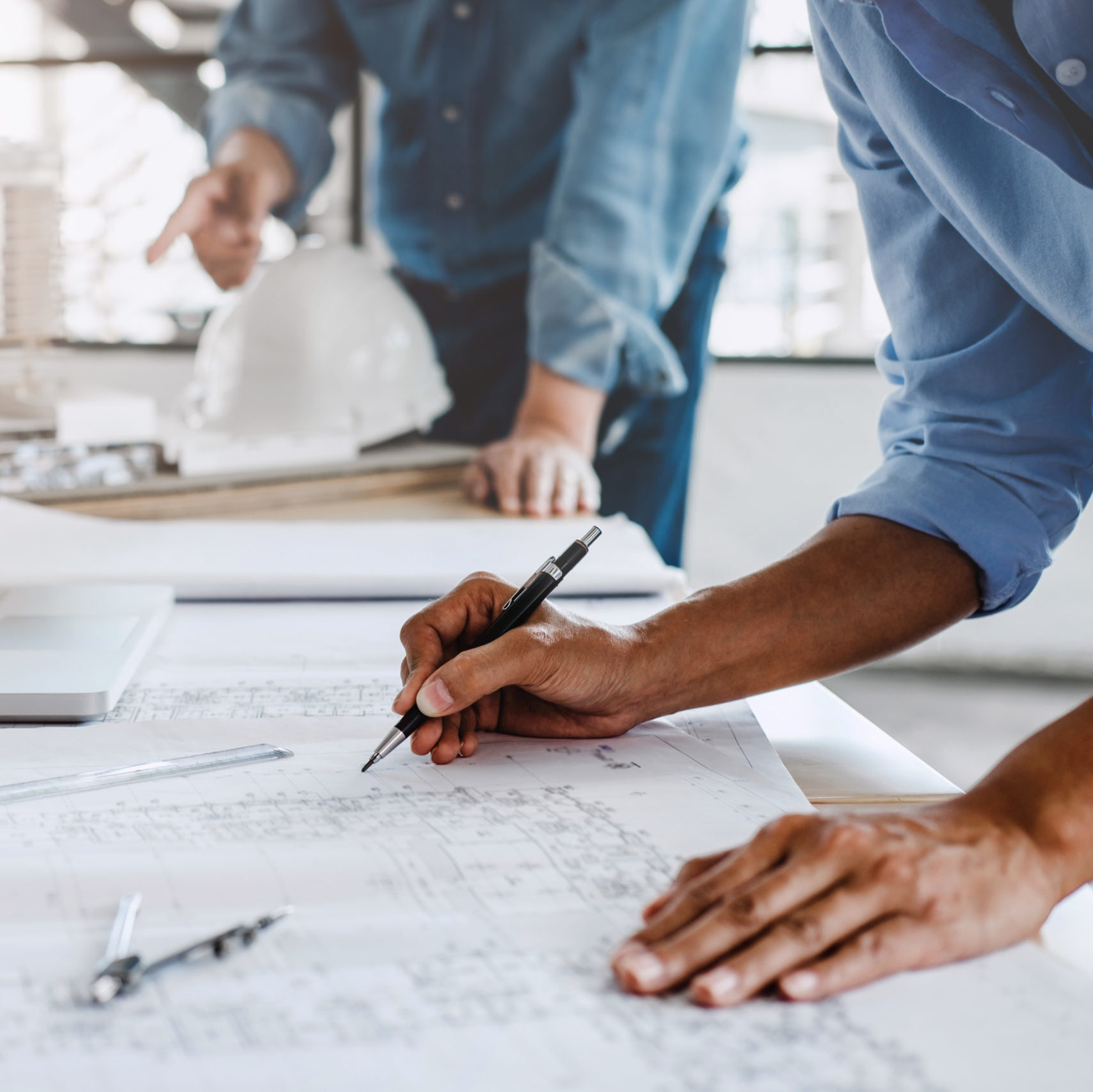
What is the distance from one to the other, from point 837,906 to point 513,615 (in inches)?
11.0

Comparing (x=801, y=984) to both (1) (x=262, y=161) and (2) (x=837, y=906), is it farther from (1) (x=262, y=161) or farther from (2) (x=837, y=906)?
(1) (x=262, y=161)

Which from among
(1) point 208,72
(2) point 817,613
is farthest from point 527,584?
(1) point 208,72

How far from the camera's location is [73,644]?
2.39ft

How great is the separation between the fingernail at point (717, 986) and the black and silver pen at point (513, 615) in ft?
0.83

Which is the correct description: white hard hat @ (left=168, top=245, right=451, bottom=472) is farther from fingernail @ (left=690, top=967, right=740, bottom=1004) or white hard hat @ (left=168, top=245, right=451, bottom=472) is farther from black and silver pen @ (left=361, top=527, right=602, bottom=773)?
fingernail @ (left=690, top=967, right=740, bottom=1004)

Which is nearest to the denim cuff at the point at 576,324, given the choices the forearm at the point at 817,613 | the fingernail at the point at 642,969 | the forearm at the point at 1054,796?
the forearm at the point at 817,613

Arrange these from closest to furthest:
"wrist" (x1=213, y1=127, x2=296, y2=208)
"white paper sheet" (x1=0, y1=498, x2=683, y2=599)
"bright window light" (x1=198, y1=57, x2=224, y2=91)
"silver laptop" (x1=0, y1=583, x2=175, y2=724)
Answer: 1. "silver laptop" (x1=0, y1=583, x2=175, y2=724)
2. "white paper sheet" (x1=0, y1=498, x2=683, y2=599)
3. "wrist" (x1=213, y1=127, x2=296, y2=208)
4. "bright window light" (x1=198, y1=57, x2=224, y2=91)

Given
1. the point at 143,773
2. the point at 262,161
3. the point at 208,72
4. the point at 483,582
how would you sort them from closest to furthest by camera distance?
the point at 143,773 < the point at 483,582 < the point at 262,161 < the point at 208,72

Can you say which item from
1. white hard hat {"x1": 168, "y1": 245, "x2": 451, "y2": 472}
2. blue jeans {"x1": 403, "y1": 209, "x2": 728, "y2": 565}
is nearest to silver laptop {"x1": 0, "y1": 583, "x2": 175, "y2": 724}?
white hard hat {"x1": 168, "y1": 245, "x2": 451, "y2": 472}

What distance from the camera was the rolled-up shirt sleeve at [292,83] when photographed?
6.25 ft

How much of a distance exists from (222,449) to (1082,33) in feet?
3.51

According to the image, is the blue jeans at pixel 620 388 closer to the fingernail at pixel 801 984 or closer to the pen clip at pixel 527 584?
the pen clip at pixel 527 584

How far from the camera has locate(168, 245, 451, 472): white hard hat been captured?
1.40 metres

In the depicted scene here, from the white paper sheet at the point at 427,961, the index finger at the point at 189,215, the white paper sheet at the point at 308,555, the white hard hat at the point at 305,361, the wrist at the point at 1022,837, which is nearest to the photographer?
the white paper sheet at the point at 427,961
